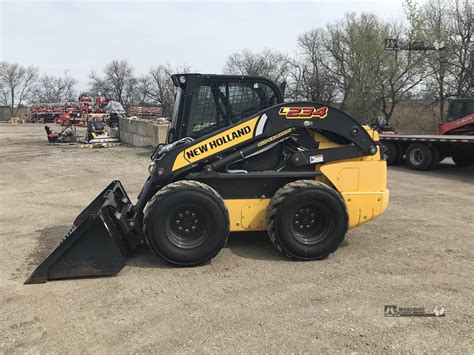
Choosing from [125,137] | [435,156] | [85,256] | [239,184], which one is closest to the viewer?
[85,256]

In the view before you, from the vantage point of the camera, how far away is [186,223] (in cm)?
493

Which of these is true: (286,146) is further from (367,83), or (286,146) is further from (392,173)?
(367,83)

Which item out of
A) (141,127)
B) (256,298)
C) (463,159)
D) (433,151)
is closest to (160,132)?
(141,127)

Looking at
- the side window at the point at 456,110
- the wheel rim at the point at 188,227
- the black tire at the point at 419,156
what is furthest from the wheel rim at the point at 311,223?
the side window at the point at 456,110

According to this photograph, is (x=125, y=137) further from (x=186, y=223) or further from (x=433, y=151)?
(x=186, y=223)

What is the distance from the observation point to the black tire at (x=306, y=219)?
500 centimetres

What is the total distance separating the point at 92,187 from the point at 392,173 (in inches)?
344

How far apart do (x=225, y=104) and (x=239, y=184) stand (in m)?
1.09

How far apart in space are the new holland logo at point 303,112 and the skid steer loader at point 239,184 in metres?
0.01

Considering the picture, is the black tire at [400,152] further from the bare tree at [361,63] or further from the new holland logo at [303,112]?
the bare tree at [361,63]

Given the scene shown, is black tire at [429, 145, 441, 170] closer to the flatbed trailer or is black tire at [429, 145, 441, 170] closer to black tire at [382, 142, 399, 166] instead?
the flatbed trailer

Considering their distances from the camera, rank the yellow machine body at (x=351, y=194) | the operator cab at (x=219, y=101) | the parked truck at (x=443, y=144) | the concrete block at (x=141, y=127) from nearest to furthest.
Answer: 1. the yellow machine body at (x=351, y=194)
2. the operator cab at (x=219, y=101)
3. the parked truck at (x=443, y=144)
4. the concrete block at (x=141, y=127)

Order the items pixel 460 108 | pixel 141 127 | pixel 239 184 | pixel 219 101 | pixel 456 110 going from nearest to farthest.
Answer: pixel 239 184, pixel 219 101, pixel 460 108, pixel 456 110, pixel 141 127

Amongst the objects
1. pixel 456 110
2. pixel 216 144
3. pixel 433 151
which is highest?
pixel 456 110
